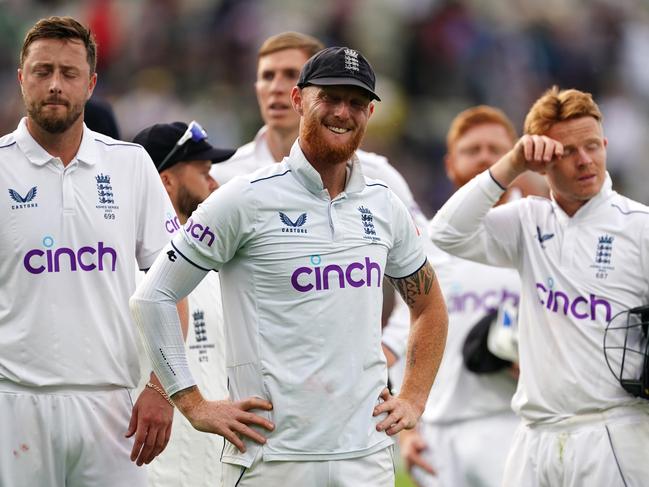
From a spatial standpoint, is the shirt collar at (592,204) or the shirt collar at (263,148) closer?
the shirt collar at (592,204)

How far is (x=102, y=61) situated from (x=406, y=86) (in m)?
3.91

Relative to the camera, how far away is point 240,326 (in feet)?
15.6

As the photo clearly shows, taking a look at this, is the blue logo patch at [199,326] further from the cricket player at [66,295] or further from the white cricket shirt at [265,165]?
the white cricket shirt at [265,165]

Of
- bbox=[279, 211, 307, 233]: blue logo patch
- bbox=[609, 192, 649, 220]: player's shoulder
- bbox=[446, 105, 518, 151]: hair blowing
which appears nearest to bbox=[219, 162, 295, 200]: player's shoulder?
bbox=[279, 211, 307, 233]: blue logo patch

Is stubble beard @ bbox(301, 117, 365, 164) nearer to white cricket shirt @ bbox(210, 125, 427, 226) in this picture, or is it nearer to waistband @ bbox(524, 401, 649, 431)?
waistband @ bbox(524, 401, 649, 431)

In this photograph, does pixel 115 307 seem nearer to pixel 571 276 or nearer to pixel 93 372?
pixel 93 372

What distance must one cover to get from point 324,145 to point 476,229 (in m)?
1.56

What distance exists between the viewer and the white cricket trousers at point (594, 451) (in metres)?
5.75

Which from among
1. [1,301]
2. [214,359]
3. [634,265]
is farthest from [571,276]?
[1,301]

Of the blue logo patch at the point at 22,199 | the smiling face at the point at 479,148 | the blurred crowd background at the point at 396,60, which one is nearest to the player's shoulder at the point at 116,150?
the blue logo patch at the point at 22,199

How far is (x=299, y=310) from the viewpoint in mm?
4691

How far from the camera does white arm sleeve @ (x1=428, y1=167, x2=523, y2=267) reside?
6090 mm

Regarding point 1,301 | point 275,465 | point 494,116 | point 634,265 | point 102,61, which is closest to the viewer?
point 275,465

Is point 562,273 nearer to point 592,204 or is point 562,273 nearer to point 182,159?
point 592,204
